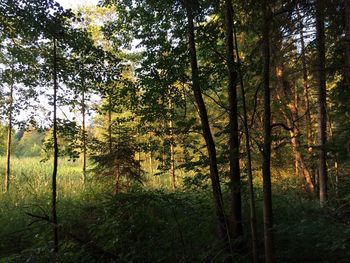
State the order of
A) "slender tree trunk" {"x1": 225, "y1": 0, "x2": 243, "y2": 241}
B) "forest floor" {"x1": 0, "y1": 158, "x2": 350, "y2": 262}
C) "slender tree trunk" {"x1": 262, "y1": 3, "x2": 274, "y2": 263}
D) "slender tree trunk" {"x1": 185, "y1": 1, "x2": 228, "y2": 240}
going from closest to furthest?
"slender tree trunk" {"x1": 262, "y1": 3, "x2": 274, "y2": 263} < "forest floor" {"x1": 0, "y1": 158, "x2": 350, "y2": 262} < "slender tree trunk" {"x1": 185, "y1": 1, "x2": 228, "y2": 240} < "slender tree trunk" {"x1": 225, "y1": 0, "x2": 243, "y2": 241}

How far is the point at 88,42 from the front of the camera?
681 cm

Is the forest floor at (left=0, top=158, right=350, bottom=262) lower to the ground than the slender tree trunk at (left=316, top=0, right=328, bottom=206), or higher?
lower

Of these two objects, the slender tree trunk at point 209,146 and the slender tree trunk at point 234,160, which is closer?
the slender tree trunk at point 209,146

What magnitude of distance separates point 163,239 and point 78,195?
20.8 feet

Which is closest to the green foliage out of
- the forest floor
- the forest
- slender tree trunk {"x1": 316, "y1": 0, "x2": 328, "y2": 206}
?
the forest

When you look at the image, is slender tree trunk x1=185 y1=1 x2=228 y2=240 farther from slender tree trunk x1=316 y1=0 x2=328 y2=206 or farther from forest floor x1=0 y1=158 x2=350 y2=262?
slender tree trunk x1=316 y1=0 x2=328 y2=206

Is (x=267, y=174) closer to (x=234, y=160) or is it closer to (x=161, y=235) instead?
Result: (x=234, y=160)

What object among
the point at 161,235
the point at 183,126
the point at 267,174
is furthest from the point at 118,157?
the point at 267,174

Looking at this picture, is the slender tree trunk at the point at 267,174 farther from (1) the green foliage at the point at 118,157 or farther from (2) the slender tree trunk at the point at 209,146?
(1) the green foliage at the point at 118,157

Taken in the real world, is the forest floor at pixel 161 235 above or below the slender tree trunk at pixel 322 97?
below

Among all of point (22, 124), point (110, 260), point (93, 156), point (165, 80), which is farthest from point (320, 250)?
point (22, 124)

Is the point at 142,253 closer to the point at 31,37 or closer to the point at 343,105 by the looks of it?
the point at 31,37

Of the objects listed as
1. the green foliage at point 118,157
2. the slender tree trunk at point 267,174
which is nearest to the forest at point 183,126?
the slender tree trunk at point 267,174

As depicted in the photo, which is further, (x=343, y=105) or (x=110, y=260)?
(x=343, y=105)
